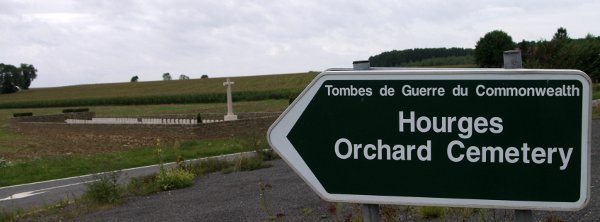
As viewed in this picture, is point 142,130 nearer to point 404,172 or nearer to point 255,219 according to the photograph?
point 255,219

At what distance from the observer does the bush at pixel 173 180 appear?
8.77m

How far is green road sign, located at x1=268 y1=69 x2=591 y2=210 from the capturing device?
2098mm

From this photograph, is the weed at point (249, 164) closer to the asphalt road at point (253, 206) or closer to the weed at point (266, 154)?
the weed at point (266, 154)

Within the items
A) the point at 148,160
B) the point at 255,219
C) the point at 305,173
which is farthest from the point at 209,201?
the point at 148,160

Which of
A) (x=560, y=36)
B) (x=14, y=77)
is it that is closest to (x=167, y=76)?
(x=14, y=77)

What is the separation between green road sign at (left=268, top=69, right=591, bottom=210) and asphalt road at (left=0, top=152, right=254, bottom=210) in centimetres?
770

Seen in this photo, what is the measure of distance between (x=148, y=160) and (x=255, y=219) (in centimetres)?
1067

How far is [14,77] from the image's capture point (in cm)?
10919

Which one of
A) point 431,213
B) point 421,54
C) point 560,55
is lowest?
point 431,213

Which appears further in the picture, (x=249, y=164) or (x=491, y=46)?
(x=491, y=46)

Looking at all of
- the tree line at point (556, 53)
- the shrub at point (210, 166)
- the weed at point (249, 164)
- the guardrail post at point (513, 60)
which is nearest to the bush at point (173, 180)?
the shrub at point (210, 166)

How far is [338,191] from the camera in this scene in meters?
2.41

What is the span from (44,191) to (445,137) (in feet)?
35.6

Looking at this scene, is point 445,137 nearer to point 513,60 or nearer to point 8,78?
point 513,60
